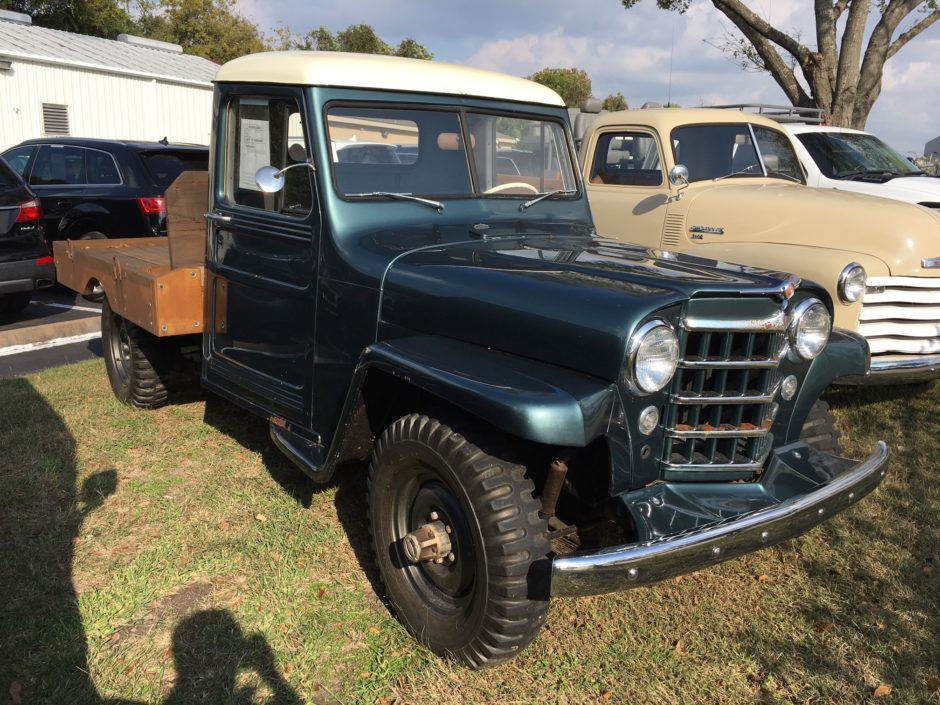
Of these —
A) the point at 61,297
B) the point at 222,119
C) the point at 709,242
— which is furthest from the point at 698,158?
the point at 61,297

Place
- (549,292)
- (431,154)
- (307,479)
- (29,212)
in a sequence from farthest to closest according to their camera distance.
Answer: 1. (29,212)
2. (307,479)
3. (431,154)
4. (549,292)

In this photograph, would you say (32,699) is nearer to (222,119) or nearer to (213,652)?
(213,652)

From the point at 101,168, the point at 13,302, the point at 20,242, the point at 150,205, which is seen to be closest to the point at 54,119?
the point at 101,168

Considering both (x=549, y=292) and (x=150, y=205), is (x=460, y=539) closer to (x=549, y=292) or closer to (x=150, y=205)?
(x=549, y=292)

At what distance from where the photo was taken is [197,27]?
34.4m

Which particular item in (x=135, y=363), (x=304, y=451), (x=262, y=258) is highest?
(x=262, y=258)

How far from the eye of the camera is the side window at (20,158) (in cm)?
904

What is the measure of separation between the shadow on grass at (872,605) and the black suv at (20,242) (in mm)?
6718

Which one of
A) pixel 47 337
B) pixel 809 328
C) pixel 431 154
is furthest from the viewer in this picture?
pixel 47 337

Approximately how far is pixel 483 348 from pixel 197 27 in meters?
36.6

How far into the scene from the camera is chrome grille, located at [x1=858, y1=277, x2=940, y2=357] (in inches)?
191

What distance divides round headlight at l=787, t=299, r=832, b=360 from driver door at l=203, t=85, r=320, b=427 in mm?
1893

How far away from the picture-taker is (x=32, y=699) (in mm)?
2604

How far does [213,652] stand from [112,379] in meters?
3.01
